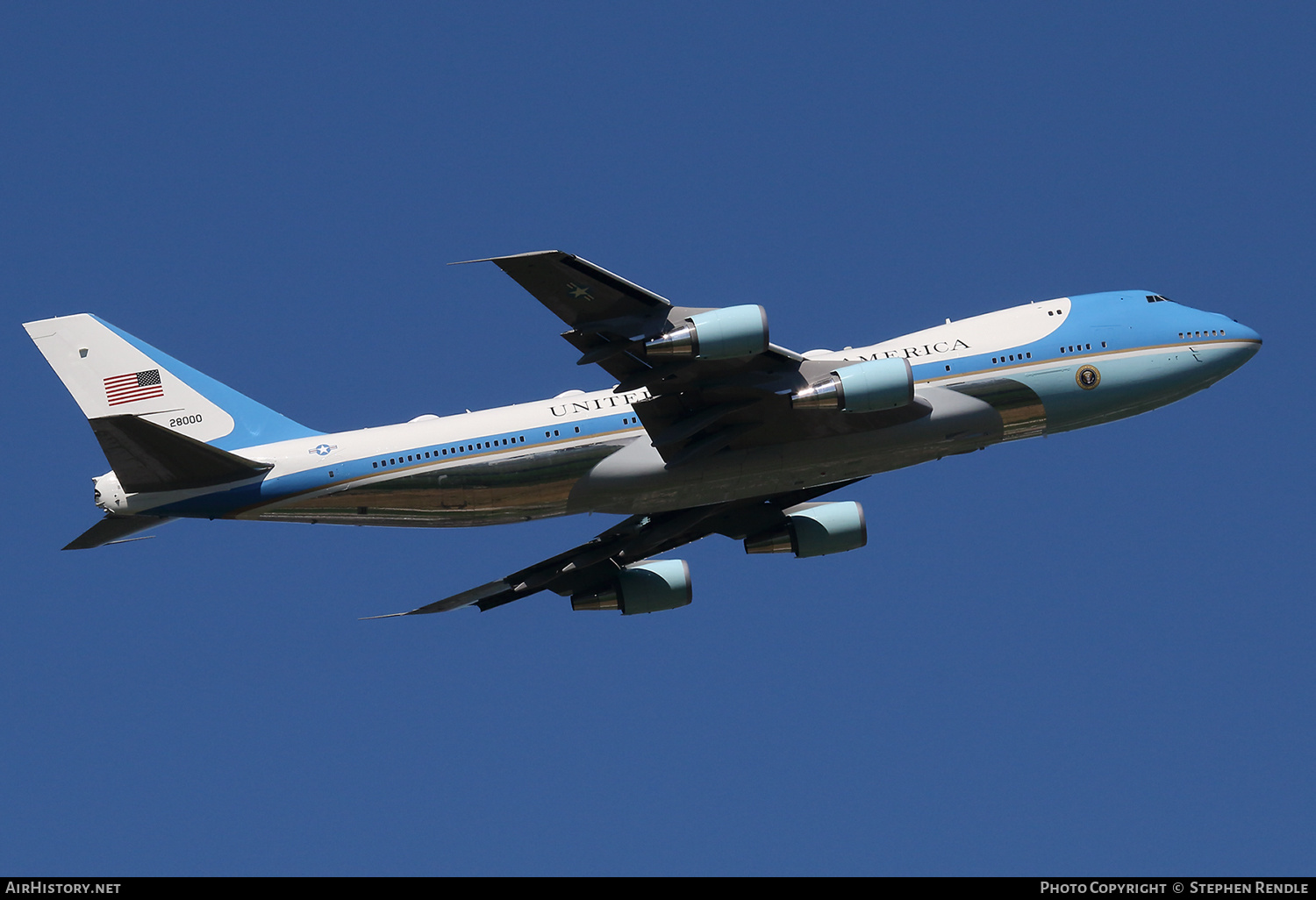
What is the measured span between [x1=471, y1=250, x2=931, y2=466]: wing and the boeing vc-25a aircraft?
7cm

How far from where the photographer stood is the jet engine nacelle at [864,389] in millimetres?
35344

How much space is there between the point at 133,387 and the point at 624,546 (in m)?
15.1

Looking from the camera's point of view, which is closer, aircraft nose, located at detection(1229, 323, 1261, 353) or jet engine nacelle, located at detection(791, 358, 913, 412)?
jet engine nacelle, located at detection(791, 358, 913, 412)

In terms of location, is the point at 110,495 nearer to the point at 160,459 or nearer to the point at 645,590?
the point at 160,459

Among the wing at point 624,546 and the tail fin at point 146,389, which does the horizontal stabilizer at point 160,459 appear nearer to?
the tail fin at point 146,389

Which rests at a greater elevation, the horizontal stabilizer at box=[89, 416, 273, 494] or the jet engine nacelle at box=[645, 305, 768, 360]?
the jet engine nacelle at box=[645, 305, 768, 360]

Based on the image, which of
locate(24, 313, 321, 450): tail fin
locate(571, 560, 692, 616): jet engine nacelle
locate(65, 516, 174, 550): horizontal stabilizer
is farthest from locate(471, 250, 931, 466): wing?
locate(65, 516, 174, 550): horizontal stabilizer

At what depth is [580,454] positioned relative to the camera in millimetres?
37625

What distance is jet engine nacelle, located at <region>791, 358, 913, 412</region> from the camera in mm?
35344

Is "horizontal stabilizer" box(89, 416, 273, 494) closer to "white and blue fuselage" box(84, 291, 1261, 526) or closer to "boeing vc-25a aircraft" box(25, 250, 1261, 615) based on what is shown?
"boeing vc-25a aircraft" box(25, 250, 1261, 615)

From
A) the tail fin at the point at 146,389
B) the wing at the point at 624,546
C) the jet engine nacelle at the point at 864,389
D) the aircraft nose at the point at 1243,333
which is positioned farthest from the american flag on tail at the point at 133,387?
the aircraft nose at the point at 1243,333
